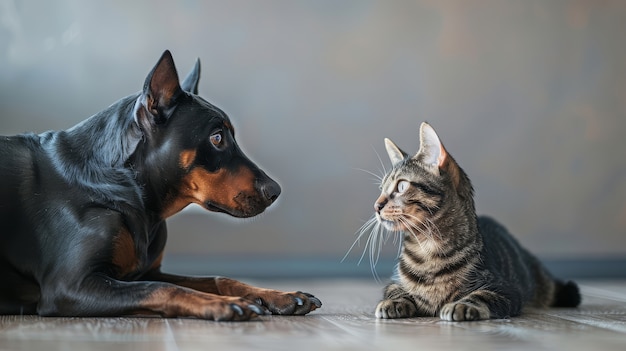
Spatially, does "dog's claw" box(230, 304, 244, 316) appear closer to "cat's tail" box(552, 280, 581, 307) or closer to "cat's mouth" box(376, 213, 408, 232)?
"cat's mouth" box(376, 213, 408, 232)

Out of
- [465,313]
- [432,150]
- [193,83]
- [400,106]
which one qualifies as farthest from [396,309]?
[400,106]

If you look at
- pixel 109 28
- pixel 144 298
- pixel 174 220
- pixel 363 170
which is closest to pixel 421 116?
pixel 363 170

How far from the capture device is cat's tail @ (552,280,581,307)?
282 centimetres

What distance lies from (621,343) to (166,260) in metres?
3.42

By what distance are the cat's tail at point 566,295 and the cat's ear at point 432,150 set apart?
0.87m

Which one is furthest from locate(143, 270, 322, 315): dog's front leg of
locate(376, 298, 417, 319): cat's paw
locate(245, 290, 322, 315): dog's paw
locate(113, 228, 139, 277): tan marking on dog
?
locate(113, 228, 139, 277): tan marking on dog

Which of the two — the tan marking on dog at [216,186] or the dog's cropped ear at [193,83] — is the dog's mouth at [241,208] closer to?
the tan marking on dog at [216,186]

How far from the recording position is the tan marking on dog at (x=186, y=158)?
2.22 metres

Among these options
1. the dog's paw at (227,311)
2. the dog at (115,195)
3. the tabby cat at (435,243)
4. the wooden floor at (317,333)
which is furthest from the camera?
the tabby cat at (435,243)

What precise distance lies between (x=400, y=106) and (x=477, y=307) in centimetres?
290

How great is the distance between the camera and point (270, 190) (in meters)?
2.29

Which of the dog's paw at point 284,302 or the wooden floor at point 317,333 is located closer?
the wooden floor at point 317,333

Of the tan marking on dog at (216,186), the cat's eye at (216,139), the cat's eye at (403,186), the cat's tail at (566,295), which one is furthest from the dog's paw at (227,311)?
the cat's tail at (566,295)

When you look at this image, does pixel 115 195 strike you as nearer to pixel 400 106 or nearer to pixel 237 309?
pixel 237 309
